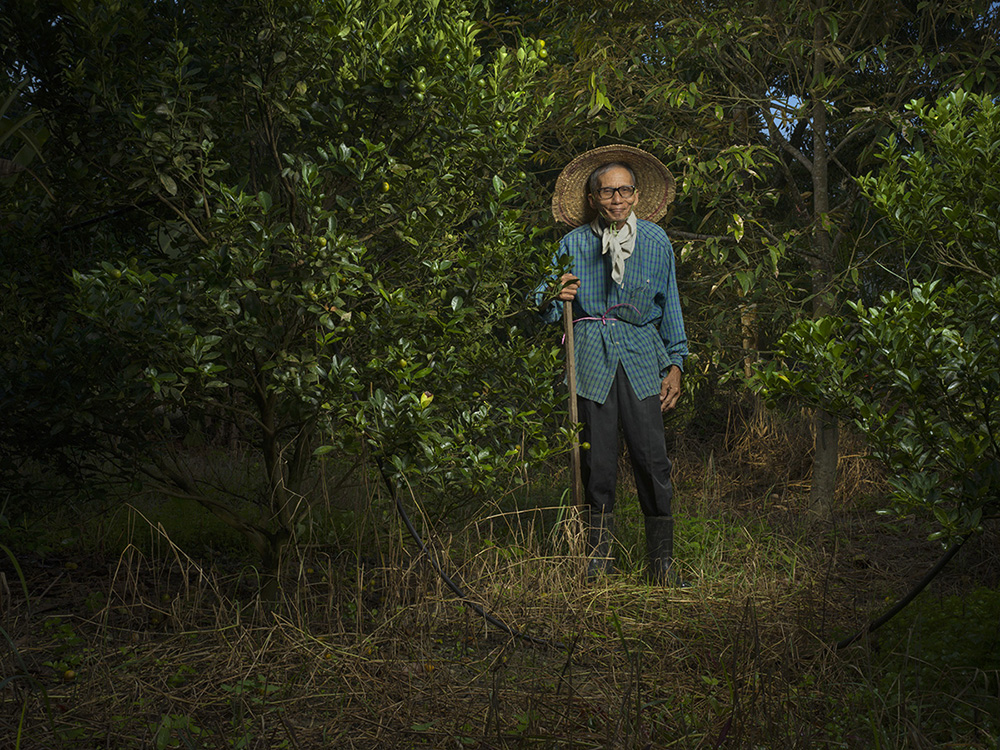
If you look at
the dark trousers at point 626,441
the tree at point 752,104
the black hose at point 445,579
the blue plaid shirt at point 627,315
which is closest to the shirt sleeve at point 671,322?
the blue plaid shirt at point 627,315

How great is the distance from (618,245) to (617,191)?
0.28m

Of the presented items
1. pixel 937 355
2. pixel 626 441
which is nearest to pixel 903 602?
pixel 937 355

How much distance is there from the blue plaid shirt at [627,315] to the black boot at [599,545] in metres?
0.59

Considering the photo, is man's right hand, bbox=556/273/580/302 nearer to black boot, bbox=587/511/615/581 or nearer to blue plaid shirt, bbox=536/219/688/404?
blue plaid shirt, bbox=536/219/688/404

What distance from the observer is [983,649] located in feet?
11.0

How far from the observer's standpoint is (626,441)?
14.5 ft

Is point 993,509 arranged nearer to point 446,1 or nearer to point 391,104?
point 391,104

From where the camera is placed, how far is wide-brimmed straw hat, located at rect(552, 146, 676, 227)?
4.73 meters

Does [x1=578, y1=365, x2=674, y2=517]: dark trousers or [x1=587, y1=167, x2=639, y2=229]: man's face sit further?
[x1=587, y1=167, x2=639, y2=229]: man's face

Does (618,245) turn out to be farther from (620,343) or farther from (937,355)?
(937,355)

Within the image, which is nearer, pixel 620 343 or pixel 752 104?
pixel 620 343

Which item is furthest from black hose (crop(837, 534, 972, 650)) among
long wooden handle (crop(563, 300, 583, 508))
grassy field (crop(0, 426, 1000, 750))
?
long wooden handle (crop(563, 300, 583, 508))

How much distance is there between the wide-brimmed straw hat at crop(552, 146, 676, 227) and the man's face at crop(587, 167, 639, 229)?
16cm


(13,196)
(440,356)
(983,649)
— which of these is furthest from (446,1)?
(983,649)
